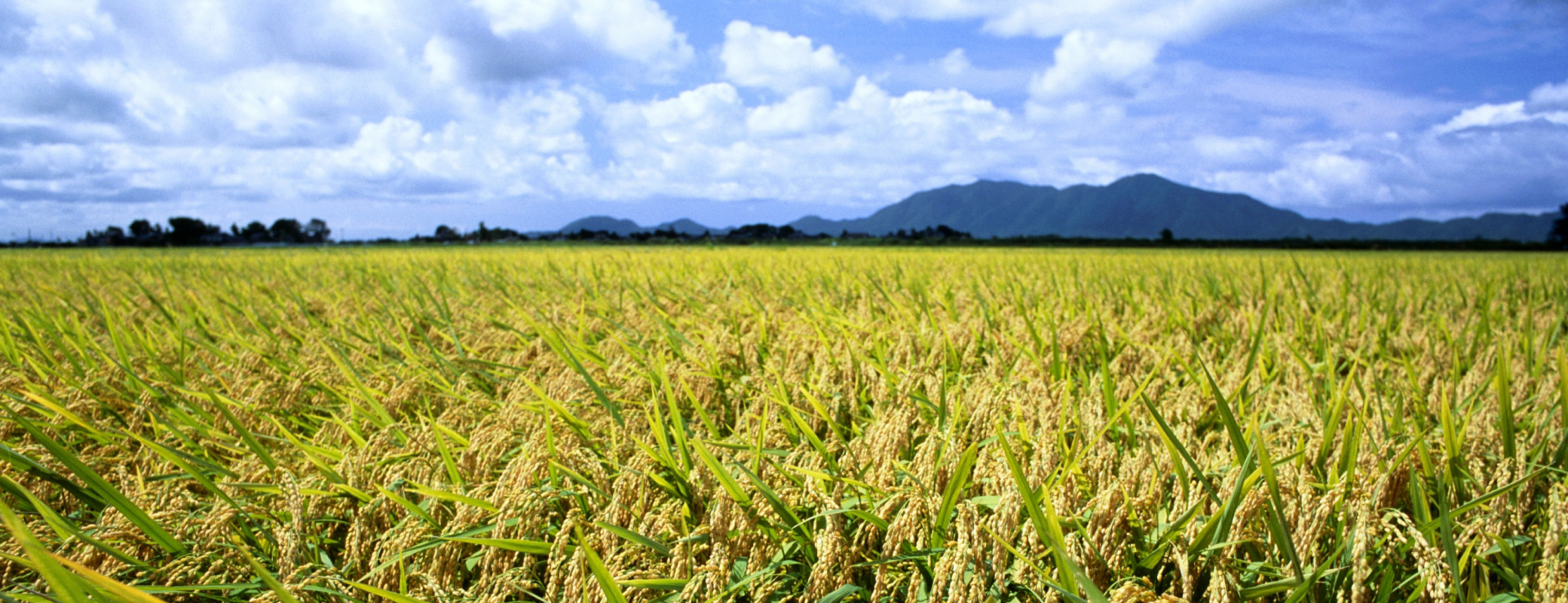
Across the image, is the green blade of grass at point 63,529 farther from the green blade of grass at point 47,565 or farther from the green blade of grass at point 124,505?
the green blade of grass at point 47,565

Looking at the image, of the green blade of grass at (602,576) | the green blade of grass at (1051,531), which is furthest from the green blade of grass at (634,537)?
the green blade of grass at (1051,531)

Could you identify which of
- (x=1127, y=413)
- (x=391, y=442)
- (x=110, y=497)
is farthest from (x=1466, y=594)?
(x=110, y=497)

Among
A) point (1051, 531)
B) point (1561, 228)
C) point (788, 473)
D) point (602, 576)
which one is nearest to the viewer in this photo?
point (602, 576)

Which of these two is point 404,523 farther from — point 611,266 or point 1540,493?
point 611,266

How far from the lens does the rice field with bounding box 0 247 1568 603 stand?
133 cm

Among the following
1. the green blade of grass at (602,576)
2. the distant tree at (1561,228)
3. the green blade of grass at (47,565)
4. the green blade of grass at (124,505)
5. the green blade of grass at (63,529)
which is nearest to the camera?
the green blade of grass at (47,565)

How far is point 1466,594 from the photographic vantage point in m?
1.40

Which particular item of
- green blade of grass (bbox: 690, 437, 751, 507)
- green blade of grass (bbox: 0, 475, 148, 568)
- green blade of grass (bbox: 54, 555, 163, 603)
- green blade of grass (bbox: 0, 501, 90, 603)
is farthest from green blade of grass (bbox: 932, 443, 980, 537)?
green blade of grass (bbox: 0, 475, 148, 568)

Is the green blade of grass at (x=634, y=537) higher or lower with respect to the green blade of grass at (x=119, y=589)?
lower

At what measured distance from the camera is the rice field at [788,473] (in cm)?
133

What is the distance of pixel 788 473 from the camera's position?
158 centimetres

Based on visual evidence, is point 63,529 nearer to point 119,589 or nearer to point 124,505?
point 124,505

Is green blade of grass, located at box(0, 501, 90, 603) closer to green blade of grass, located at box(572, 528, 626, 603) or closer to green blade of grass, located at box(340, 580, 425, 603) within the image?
green blade of grass, located at box(340, 580, 425, 603)

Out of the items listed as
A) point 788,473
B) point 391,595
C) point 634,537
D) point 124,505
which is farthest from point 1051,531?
point 124,505
